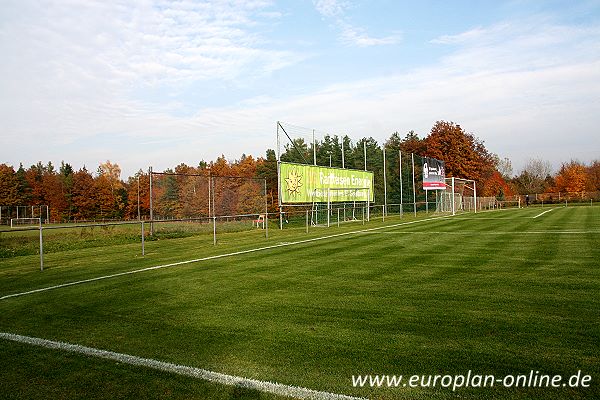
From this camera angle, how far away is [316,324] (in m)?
5.32

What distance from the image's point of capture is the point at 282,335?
194 inches

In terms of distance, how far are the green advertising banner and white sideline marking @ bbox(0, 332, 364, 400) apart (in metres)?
18.5

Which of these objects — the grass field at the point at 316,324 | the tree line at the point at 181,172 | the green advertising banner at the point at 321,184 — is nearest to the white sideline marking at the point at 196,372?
the grass field at the point at 316,324

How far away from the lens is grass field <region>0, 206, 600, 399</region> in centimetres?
377

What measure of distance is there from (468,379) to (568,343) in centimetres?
141

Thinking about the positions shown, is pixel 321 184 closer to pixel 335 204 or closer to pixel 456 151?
pixel 335 204

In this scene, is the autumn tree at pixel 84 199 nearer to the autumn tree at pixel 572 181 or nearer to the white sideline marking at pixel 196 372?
the white sideline marking at pixel 196 372

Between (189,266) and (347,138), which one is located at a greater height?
(347,138)

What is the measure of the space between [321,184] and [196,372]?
23.3m

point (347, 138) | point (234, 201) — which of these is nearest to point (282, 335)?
point (234, 201)

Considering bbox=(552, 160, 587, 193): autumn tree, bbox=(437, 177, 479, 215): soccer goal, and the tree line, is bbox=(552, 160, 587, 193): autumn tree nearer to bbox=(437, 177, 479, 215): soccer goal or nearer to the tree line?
the tree line

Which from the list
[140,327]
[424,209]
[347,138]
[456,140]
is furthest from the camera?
[456,140]

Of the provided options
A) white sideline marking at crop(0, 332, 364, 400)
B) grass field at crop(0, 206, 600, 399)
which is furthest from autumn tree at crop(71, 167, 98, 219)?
white sideline marking at crop(0, 332, 364, 400)

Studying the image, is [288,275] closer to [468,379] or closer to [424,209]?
[468,379]
